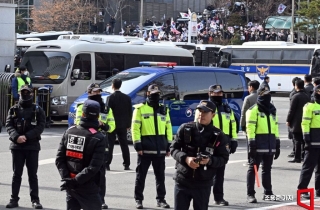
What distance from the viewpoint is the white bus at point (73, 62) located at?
23.2 meters

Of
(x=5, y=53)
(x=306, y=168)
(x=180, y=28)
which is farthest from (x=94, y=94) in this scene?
(x=180, y=28)

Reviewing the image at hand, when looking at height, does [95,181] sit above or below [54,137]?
above

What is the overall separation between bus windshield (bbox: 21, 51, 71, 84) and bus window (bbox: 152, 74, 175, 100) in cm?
510

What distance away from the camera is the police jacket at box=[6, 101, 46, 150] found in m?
10.9

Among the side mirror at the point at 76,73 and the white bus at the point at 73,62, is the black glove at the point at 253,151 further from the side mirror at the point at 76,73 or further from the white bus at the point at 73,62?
the side mirror at the point at 76,73

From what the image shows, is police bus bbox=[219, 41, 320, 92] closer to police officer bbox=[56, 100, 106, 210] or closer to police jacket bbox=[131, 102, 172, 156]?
police jacket bbox=[131, 102, 172, 156]

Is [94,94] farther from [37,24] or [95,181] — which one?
[37,24]

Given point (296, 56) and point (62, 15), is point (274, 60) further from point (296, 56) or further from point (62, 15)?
point (62, 15)

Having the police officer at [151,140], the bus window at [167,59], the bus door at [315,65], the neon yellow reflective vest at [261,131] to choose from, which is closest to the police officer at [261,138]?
the neon yellow reflective vest at [261,131]

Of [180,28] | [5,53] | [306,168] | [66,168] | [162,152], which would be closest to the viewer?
[66,168]

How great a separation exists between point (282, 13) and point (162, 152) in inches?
2225

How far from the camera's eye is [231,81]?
20500 mm

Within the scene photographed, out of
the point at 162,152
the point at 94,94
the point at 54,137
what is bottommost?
the point at 54,137

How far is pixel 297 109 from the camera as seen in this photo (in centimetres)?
1579
